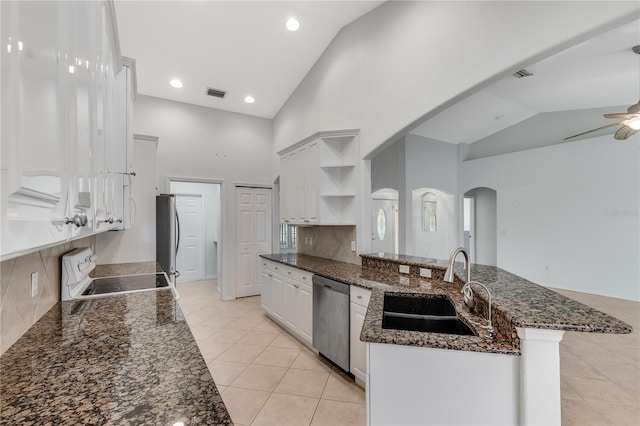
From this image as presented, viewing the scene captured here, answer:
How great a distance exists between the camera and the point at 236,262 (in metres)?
5.29

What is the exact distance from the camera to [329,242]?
3.93 metres

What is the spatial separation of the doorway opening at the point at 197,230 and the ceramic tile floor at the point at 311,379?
295cm

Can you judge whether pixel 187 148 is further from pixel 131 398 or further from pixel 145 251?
pixel 131 398

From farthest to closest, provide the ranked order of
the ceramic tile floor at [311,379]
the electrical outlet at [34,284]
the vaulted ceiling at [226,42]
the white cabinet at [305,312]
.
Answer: the vaulted ceiling at [226,42], the white cabinet at [305,312], the ceramic tile floor at [311,379], the electrical outlet at [34,284]

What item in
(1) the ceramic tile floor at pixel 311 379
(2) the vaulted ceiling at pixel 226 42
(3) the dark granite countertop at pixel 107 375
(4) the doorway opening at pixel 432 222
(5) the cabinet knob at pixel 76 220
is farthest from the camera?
(4) the doorway opening at pixel 432 222

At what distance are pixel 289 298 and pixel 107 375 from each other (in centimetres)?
265

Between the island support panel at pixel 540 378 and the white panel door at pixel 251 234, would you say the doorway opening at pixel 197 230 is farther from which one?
the island support panel at pixel 540 378

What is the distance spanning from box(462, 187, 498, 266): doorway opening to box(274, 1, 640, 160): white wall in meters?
5.33

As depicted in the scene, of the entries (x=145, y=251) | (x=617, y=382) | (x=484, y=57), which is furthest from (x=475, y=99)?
(x=145, y=251)

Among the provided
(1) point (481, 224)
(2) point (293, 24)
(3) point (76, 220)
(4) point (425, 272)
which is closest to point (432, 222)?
(1) point (481, 224)

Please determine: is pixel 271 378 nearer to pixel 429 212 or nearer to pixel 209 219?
pixel 209 219

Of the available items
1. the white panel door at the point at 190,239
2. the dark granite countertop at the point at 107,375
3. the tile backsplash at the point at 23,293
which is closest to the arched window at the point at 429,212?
the white panel door at the point at 190,239

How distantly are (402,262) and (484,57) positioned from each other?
1.87m

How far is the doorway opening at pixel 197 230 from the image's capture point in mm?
6570
